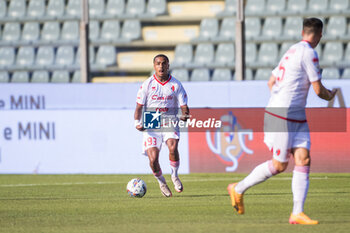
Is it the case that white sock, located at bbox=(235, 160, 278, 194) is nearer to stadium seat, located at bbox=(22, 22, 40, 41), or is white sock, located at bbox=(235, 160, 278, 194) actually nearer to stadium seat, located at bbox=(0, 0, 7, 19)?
stadium seat, located at bbox=(22, 22, 40, 41)

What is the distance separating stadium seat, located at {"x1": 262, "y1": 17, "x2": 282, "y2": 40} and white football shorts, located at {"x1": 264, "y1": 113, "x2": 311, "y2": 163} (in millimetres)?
15523

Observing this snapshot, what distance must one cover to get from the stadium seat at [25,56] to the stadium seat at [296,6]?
324 inches

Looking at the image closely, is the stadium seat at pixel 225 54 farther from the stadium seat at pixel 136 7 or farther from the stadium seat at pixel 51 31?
the stadium seat at pixel 51 31

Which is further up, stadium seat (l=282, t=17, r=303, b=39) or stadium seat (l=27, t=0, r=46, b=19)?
stadium seat (l=27, t=0, r=46, b=19)

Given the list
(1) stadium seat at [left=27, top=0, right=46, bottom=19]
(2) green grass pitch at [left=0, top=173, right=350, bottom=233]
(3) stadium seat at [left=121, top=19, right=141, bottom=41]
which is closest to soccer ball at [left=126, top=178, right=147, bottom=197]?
(2) green grass pitch at [left=0, top=173, right=350, bottom=233]

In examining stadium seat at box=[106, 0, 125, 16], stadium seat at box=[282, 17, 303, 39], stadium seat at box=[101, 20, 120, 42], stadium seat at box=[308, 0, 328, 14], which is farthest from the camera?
stadium seat at box=[106, 0, 125, 16]

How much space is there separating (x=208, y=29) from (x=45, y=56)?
5.24 m

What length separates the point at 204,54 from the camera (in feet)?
75.6

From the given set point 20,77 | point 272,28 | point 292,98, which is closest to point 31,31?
point 20,77

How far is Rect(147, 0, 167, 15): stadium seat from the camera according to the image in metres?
24.6

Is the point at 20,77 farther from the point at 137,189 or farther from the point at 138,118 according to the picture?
the point at 137,189

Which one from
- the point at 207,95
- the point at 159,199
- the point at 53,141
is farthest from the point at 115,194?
the point at 207,95

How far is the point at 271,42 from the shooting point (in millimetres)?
22578

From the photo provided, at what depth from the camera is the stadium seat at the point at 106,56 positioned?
24141 mm
